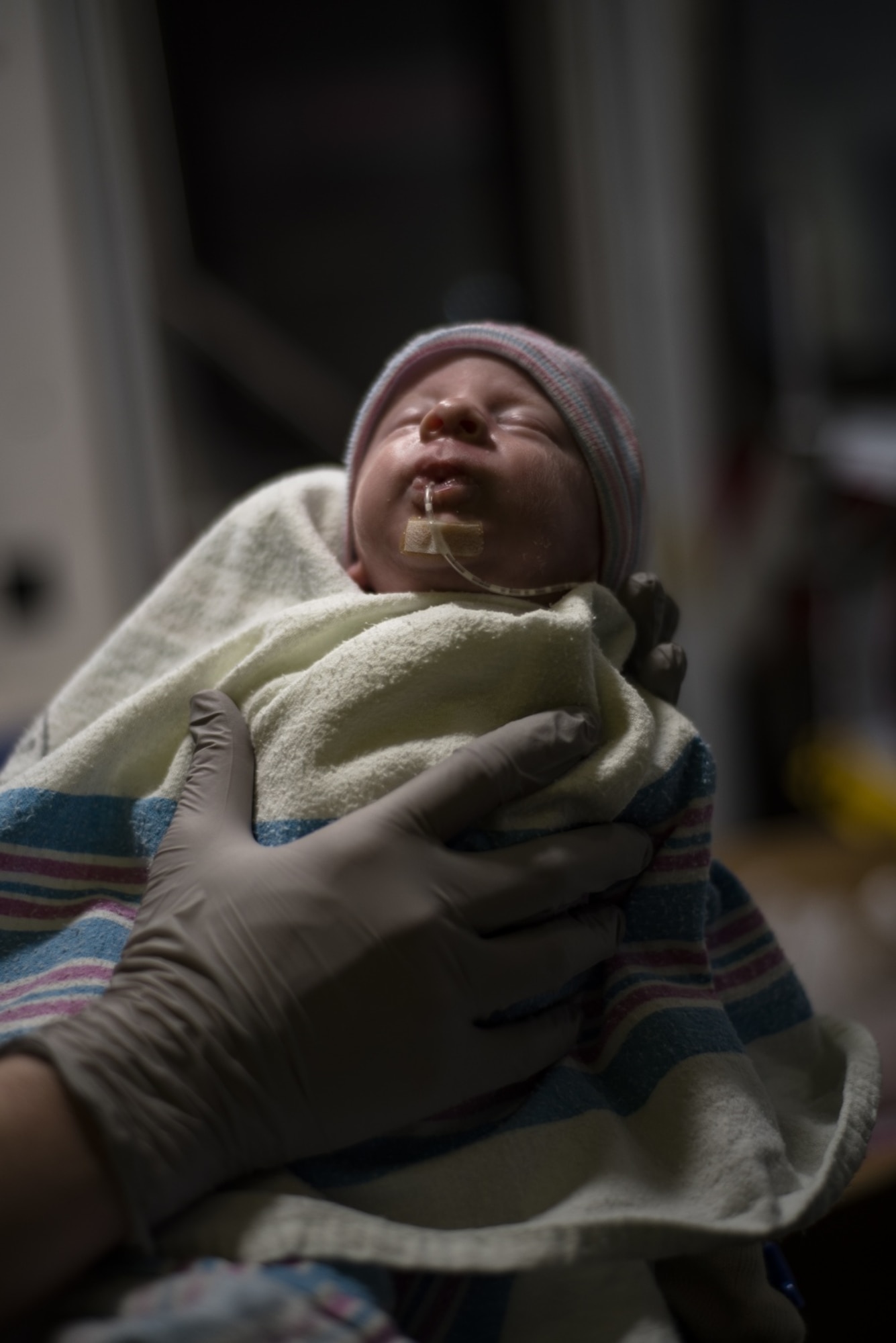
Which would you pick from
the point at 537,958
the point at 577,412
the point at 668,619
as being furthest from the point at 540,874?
the point at 577,412

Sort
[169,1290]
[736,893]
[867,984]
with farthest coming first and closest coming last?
1. [867,984]
2. [736,893]
3. [169,1290]

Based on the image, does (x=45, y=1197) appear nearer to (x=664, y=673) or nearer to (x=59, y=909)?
(x=59, y=909)

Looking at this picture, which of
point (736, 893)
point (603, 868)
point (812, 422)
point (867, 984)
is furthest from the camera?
point (812, 422)

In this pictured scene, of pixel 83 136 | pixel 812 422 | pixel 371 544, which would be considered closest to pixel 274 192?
pixel 83 136

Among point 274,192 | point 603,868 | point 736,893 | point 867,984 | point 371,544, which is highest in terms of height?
point 274,192

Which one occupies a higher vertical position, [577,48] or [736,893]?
[577,48]

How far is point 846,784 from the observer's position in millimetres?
2285

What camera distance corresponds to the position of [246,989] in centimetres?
66

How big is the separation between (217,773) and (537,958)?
31 centimetres

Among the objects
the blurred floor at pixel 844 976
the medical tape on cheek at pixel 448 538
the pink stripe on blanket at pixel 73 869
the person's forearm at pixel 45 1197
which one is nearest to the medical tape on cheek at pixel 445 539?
the medical tape on cheek at pixel 448 538

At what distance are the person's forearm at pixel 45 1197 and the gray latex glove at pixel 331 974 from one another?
0.6 inches

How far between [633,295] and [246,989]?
2.43m

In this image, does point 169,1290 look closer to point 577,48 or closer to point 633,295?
point 633,295

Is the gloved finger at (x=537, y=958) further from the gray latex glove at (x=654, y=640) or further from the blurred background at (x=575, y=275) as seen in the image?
the blurred background at (x=575, y=275)
